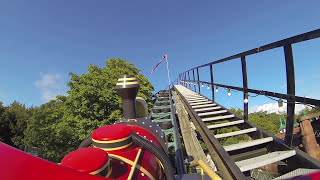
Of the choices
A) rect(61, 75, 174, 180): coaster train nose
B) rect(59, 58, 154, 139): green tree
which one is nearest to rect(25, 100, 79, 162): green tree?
rect(59, 58, 154, 139): green tree

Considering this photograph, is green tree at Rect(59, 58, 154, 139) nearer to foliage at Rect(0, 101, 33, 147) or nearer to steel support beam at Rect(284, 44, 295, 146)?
steel support beam at Rect(284, 44, 295, 146)

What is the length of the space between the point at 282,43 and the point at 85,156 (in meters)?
3.19

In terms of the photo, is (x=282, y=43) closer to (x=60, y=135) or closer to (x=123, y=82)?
(x=123, y=82)

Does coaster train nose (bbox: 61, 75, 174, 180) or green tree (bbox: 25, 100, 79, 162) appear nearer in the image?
coaster train nose (bbox: 61, 75, 174, 180)

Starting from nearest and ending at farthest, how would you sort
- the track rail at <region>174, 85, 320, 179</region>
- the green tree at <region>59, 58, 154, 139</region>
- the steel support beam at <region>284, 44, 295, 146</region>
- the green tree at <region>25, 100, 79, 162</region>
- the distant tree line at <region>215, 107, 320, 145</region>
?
the steel support beam at <region>284, 44, 295, 146</region> < the track rail at <region>174, 85, 320, 179</region> < the green tree at <region>59, 58, 154, 139</region> < the green tree at <region>25, 100, 79, 162</region> < the distant tree line at <region>215, 107, 320, 145</region>

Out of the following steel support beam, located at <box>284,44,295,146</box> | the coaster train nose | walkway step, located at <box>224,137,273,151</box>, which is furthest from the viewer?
walkway step, located at <box>224,137,273,151</box>

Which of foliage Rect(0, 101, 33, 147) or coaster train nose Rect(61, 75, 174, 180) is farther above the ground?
coaster train nose Rect(61, 75, 174, 180)

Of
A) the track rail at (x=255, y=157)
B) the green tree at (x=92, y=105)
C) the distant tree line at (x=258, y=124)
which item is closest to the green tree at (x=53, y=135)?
the green tree at (x=92, y=105)

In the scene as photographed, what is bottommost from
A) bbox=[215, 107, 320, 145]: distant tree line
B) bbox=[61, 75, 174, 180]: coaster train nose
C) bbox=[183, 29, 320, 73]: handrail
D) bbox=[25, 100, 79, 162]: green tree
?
bbox=[215, 107, 320, 145]: distant tree line

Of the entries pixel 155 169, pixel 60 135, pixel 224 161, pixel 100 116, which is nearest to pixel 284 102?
pixel 224 161

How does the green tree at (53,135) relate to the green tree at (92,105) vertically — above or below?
below

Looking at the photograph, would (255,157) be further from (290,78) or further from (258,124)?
(258,124)

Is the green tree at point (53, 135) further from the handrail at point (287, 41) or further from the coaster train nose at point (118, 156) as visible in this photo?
the coaster train nose at point (118, 156)

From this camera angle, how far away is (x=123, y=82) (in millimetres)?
2551
